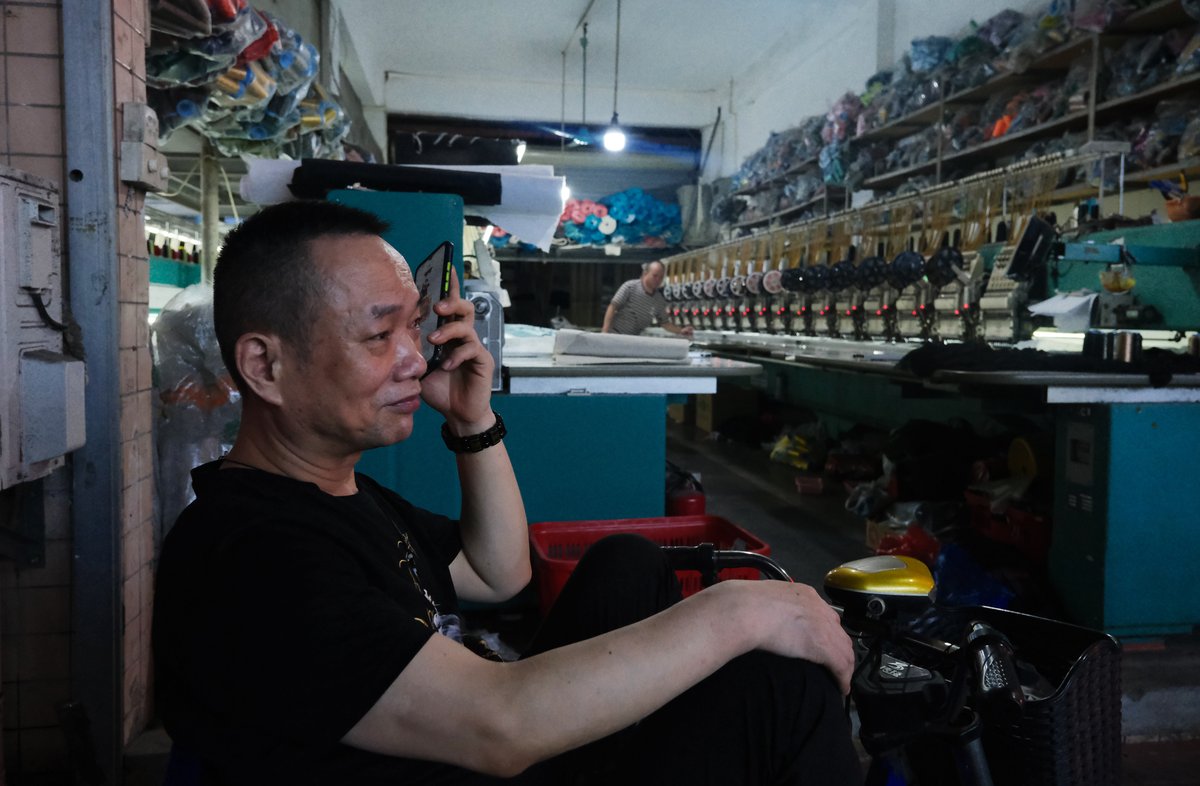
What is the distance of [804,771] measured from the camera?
959 millimetres

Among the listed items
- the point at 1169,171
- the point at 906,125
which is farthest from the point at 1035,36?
the point at 906,125

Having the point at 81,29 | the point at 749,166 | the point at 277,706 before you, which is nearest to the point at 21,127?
the point at 81,29

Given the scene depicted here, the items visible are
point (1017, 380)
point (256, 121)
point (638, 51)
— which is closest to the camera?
point (1017, 380)

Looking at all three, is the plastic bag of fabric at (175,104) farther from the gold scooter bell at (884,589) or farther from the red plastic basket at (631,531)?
the gold scooter bell at (884,589)

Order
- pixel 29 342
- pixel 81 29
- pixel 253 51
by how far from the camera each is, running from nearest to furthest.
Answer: pixel 29 342 → pixel 81 29 → pixel 253 51

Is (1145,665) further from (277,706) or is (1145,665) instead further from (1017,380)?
(277,706)

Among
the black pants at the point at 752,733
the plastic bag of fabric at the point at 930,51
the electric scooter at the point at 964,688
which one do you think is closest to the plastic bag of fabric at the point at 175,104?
the electric scooter at the point at 964,688

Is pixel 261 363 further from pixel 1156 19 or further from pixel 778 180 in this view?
pixel 778 180

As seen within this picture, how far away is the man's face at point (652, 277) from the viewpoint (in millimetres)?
7902

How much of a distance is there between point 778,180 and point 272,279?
8.85m

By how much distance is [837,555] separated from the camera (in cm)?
383

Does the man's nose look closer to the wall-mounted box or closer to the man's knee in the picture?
the man's knee

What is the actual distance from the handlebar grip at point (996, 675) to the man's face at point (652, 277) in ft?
22.9

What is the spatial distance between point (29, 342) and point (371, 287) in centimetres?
98
